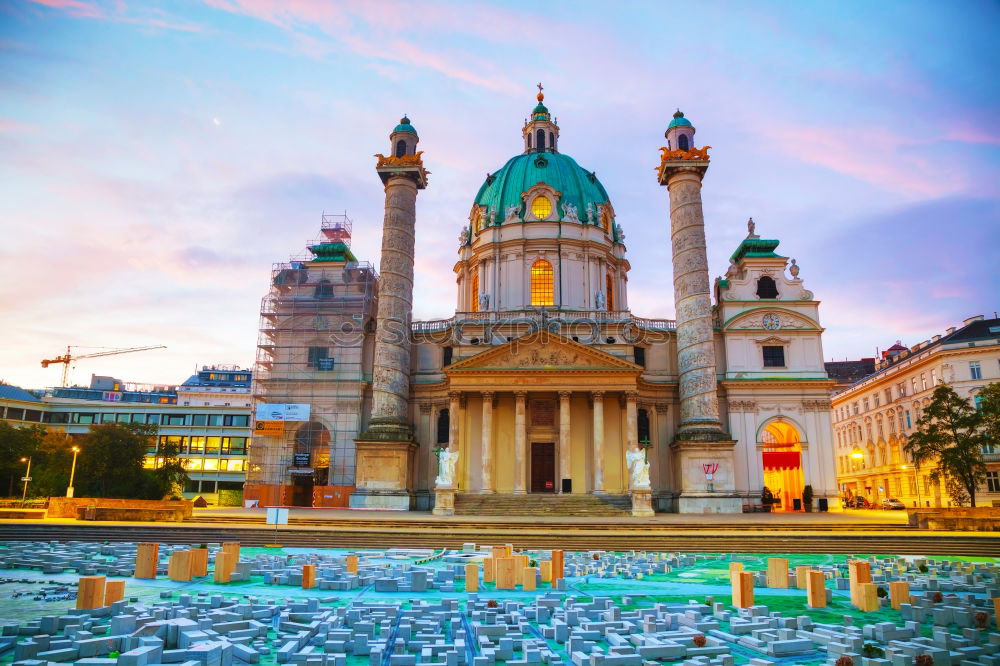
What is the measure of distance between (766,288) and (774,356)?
4.56m

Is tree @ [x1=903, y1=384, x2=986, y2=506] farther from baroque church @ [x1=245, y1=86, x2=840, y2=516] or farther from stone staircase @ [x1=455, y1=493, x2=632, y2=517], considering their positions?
stone staircase @ [x1=455, y1=493, x2=632, y2=517]

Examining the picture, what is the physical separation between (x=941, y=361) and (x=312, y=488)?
43784 millimetres

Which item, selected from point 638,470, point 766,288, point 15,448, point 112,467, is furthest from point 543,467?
point 15,448

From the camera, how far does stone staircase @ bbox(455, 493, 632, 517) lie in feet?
111

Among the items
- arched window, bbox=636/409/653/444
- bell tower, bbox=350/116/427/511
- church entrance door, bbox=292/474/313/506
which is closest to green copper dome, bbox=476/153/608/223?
bell tower, bbox=350/116/427/511

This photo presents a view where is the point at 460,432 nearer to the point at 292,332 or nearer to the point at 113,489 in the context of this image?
the point at 292,332

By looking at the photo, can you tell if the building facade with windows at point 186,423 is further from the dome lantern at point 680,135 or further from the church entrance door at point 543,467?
the dome lantern at point 680,135

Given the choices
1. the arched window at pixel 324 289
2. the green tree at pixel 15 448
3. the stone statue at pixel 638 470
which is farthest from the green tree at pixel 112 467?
the stone statue at pixel 638 470

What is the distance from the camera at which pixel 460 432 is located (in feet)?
126

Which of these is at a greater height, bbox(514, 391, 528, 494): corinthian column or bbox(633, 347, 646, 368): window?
bbox(633, 347, 646, 368): window

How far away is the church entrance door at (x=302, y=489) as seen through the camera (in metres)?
40.2

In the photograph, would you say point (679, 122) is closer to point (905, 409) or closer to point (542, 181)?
point (542, 181)

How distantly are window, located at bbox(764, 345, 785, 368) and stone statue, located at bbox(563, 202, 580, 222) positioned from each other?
15606mm

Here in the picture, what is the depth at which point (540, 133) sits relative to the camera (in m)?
55.6
